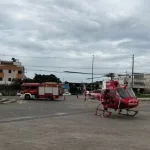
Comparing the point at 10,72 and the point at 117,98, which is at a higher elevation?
the point at 10,72

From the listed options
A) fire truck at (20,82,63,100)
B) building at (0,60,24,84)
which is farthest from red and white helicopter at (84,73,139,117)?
building at (0,60,24,84)

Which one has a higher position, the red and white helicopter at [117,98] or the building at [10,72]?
the building at [10,72]

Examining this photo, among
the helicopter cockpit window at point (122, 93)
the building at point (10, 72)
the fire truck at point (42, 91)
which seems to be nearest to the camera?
the helicopter cockpit window at point (122, 93)

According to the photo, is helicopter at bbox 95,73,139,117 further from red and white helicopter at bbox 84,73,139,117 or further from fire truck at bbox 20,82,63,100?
fire truck at bbox 20,82,63,100

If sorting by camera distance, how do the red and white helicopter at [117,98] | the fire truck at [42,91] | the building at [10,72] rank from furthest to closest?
the building at [10,72]
the fire truck at [42,91]
the red and white helicopter at [117,98]

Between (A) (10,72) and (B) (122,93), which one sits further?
(A) (10,72)

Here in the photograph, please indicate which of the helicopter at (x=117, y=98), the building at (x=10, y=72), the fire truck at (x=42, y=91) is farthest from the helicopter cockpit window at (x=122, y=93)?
the building at (x=10, y=72)

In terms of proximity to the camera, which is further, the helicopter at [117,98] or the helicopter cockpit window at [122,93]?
the helicopter cockpit window at [122,93]

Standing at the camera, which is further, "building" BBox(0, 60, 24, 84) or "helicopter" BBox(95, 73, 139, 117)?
"building" BBox(0, 60, 24, 84)

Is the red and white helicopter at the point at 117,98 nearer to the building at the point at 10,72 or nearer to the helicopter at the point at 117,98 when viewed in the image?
the helicopter at the point at 117,98

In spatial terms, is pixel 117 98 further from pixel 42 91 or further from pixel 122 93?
pixel 42 91

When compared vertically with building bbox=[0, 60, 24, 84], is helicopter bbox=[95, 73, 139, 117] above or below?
below

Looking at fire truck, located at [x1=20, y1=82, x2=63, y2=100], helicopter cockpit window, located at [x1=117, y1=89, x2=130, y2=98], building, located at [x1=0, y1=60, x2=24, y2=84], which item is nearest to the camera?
helicopter cockpit window, located at [x1=117, y1=89, x2=130, y2=98]

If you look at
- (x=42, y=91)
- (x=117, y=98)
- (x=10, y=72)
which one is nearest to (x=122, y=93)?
(x=117, y=98)
